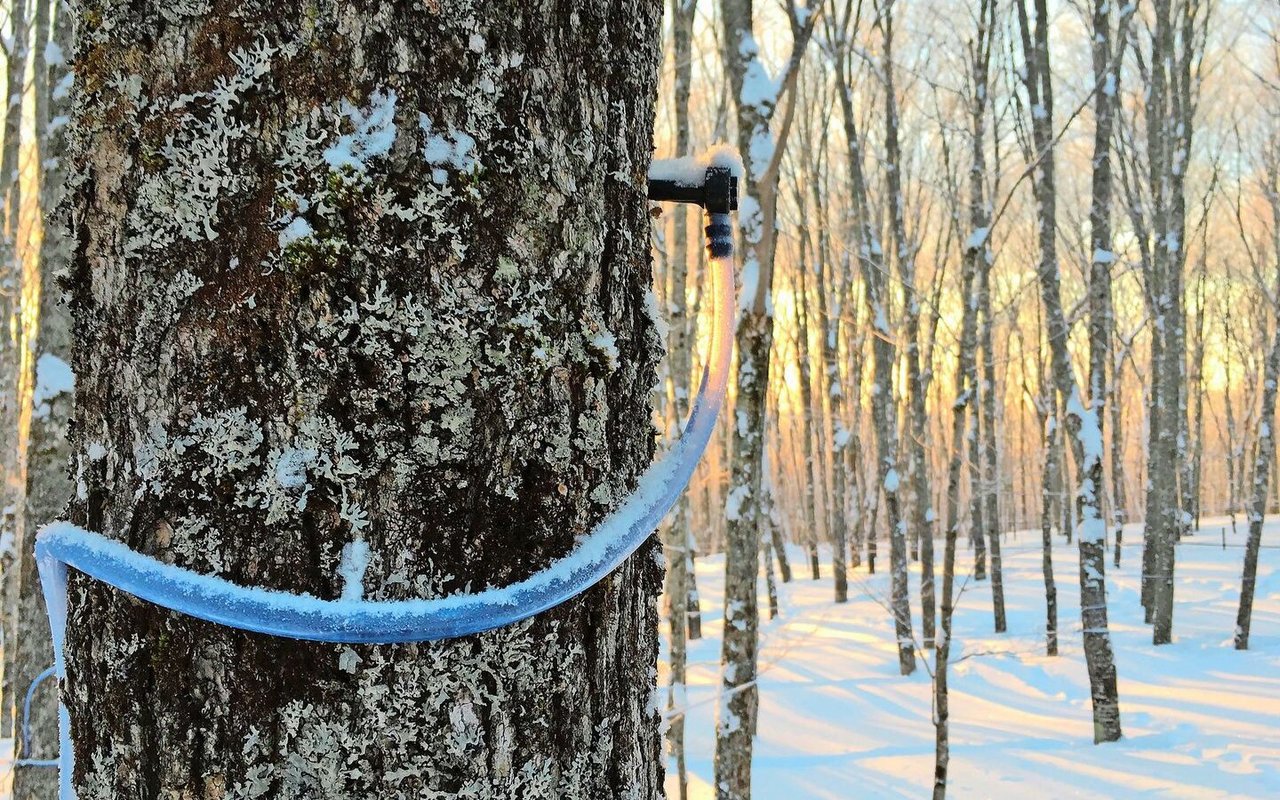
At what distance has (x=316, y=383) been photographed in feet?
1.66

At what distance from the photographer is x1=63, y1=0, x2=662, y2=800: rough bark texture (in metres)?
0.50

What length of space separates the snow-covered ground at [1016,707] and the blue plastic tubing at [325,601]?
13.4 feet

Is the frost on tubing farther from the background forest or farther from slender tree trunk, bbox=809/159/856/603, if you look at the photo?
slender tree trunk, bbox=809/159/856/603

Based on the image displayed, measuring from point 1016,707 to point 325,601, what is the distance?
8.66 metres

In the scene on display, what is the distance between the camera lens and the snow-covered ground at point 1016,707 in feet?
19.3

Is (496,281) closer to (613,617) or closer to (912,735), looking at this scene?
(613,617)

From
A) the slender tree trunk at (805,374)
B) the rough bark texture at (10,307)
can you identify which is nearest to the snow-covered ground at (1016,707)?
the slender tree trunk at (805,374)

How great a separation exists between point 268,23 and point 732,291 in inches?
16.3

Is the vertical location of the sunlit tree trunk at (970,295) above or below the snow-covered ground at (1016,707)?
above

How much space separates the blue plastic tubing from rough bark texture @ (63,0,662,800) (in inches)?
0.6

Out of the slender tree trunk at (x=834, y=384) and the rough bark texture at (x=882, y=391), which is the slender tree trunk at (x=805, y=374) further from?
the rough bark texture at (x=882, y=391)

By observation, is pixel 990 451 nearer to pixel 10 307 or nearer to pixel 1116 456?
pixel 1116 456

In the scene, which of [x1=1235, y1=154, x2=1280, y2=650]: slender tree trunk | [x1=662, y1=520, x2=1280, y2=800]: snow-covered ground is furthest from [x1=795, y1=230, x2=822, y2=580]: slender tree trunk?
[x1=1235, y1=154, x2=1280, y2=650]: slender tree trunk

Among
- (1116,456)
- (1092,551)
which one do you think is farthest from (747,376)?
(1116,456)
